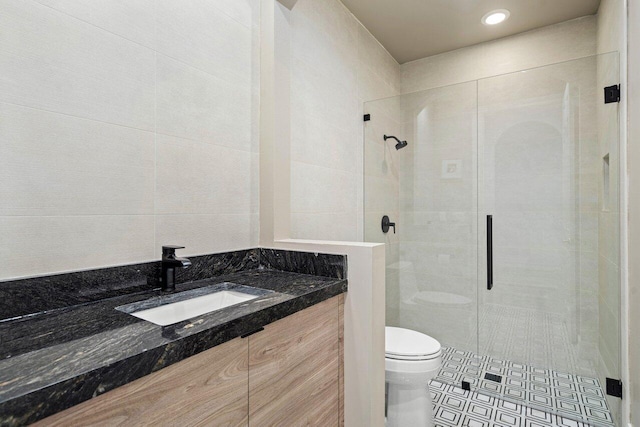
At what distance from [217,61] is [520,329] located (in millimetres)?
2448

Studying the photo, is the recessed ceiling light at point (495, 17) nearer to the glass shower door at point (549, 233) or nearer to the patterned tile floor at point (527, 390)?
the glass shower door at point (549, 233)

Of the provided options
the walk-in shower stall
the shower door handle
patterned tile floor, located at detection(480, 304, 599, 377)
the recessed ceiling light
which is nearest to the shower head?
the walk-in shower stall

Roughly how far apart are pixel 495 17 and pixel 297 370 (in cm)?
280

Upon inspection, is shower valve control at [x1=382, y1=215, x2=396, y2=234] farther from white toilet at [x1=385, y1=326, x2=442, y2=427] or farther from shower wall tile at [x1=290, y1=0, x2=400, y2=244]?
white toilet at [x1=385, y1=326, x2=442, y2=427]

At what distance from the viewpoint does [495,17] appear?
2.53 metres

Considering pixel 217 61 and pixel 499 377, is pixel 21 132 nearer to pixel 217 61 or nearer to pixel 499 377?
pixel 217 61

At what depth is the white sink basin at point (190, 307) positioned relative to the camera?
112 cm

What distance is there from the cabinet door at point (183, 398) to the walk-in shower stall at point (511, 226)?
1.82 meters

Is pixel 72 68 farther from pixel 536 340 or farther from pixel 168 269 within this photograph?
pixel 536 340

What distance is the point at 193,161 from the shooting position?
1.43 metres

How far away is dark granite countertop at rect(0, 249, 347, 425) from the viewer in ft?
1.89

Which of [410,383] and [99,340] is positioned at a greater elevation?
[99,340]

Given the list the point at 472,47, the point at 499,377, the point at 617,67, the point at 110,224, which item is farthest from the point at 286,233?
Answer: the point at 472,47

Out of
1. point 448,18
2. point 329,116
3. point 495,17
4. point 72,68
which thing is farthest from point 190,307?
point 495,17
